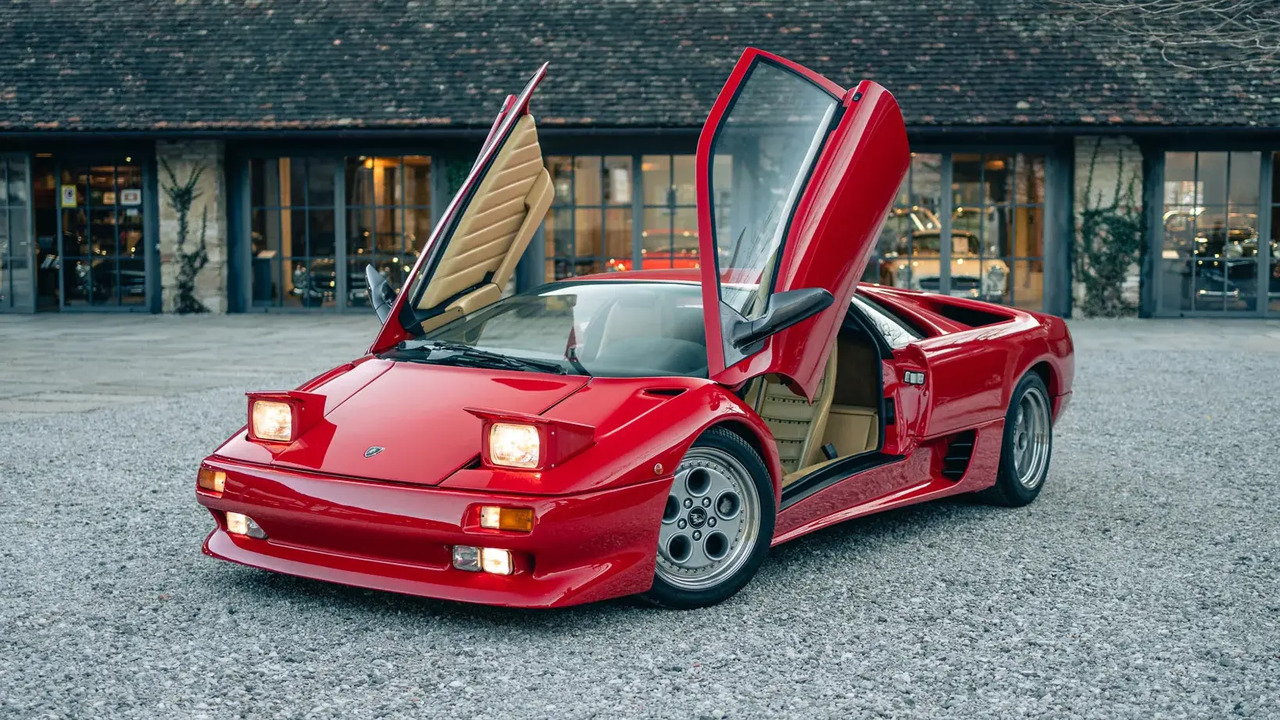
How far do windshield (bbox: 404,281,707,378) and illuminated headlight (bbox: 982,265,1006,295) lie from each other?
14227 mm

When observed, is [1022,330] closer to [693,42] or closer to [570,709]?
[570,709]

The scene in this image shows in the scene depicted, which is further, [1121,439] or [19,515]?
[1121,439]

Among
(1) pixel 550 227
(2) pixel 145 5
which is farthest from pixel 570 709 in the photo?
(2) pixel 145 5

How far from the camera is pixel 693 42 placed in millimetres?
18844

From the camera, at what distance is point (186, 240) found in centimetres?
1898

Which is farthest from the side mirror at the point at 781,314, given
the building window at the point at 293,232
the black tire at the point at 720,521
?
the building window at the point at 293,232

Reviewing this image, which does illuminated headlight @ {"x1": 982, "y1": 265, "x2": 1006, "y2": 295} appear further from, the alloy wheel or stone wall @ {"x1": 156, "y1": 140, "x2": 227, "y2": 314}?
Answer: the alloy wheel

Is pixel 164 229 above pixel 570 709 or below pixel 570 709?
above

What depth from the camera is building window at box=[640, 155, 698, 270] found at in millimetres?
18453

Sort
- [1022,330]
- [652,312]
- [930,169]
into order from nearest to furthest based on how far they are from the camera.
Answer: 1. [652,312]
2. [1022,330]
3. [930,169]

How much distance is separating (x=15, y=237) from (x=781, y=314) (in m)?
18.2

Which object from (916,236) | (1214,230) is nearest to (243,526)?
(916,236)

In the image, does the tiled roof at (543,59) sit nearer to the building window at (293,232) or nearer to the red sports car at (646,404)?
the building window at (293,232)

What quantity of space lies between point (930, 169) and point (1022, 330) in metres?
12.9
